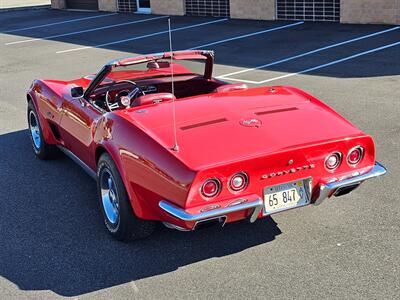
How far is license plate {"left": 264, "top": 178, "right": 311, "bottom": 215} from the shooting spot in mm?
4230

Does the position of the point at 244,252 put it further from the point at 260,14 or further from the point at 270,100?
the point at 260,14

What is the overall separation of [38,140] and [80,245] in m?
2.49

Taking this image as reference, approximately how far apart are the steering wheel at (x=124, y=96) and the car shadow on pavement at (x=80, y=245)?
3.10 ft

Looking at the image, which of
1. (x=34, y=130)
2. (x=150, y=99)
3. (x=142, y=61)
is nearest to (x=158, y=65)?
(x=142, y=61)

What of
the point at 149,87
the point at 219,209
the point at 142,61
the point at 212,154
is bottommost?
the point at 219,209

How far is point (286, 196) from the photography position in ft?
14.0

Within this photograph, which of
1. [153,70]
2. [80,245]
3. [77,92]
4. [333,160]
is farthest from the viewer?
[153,70]

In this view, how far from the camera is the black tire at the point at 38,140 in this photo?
6699 millimetres

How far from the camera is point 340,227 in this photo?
4.86 meters

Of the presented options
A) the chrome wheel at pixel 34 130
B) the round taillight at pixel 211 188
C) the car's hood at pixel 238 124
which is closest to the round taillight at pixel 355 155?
the car's hood at pixel 238 124

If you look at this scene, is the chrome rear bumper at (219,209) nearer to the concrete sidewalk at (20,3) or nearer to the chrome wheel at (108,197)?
the chrome wheel at (108,197)

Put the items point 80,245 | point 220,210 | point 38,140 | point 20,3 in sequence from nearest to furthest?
point 220,210 < point 80,245 < point 38,140 < point 20,3

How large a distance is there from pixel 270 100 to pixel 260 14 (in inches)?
525

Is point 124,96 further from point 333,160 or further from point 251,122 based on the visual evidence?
point 333,160
